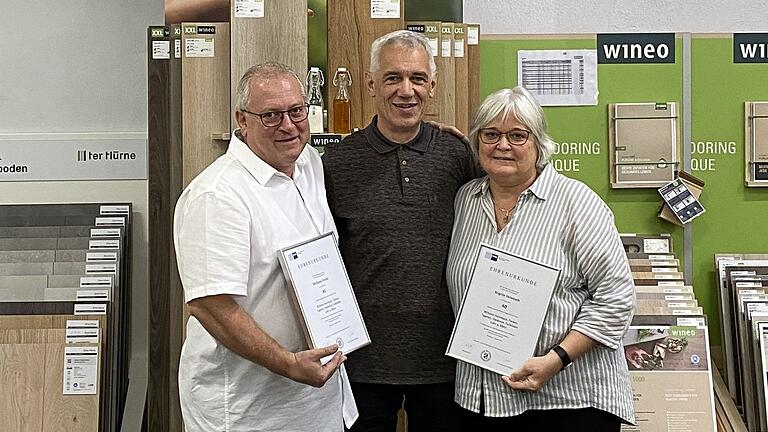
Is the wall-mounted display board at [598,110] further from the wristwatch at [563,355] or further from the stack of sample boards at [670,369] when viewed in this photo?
the wristwatch at [563,355]

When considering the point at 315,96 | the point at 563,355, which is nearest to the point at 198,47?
the point at 315,96

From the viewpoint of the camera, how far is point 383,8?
3.44 m

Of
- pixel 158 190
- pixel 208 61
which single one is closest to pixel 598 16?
pixel 208 61

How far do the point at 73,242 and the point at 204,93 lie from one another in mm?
807

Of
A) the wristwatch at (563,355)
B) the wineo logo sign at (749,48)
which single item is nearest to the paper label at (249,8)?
the wristwatch at (563,355)

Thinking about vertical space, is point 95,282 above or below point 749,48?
below

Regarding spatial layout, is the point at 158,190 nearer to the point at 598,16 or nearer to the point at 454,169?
the point at 454,169

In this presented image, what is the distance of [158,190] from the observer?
3.72 metres

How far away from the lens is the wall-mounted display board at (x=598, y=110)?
3.87 m

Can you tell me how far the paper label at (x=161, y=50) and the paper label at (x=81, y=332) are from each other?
1049mm

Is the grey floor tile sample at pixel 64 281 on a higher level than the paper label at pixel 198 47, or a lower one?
lower

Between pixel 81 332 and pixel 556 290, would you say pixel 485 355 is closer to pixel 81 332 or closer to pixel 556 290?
pixel 556 290

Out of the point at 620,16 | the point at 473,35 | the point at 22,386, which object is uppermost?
the point at 620,16

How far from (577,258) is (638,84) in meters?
1.65
